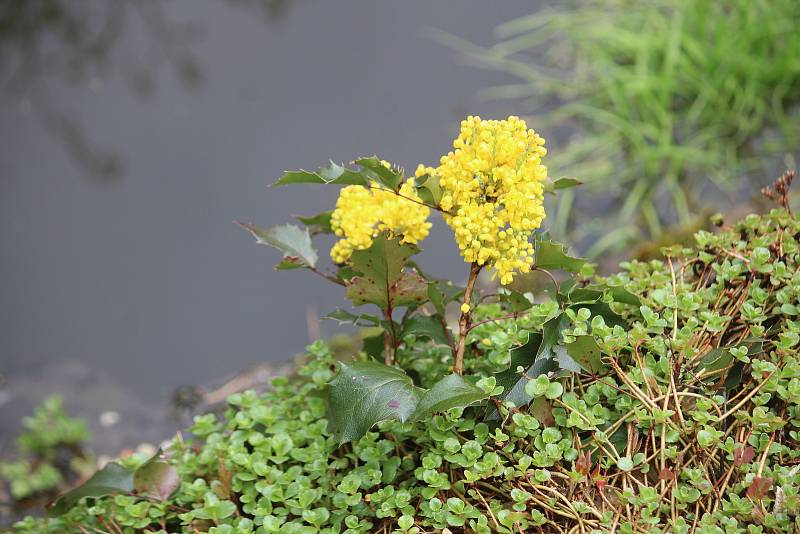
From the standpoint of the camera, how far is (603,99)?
12.5ft

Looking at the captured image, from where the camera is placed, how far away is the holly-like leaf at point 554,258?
51.2 inches

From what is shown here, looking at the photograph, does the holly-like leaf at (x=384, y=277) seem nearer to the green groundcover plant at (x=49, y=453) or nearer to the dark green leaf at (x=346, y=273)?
the dark green leaf at (x=346, y=273)

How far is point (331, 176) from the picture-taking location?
52.4 inches

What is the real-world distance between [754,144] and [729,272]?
2.32 metres

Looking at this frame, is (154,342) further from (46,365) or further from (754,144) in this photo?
(754,144)

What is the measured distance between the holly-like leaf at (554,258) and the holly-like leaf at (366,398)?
1.13ft

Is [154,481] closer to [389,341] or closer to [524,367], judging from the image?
[389,341]

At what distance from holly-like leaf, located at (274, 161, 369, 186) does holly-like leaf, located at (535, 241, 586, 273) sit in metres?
0.35

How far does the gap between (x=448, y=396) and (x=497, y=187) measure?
15.3 inches

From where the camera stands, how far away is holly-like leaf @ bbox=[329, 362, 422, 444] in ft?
4.00

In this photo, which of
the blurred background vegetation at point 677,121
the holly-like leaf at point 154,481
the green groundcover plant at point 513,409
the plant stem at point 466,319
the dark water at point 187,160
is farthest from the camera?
the dark water at point 187,160

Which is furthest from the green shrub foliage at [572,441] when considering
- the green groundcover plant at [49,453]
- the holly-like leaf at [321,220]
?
the green groundcover plant at [49,453]

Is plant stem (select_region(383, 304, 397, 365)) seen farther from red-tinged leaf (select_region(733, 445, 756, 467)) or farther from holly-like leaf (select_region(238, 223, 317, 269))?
red-tinged leaf (select_region(733, 445, 756, 467))

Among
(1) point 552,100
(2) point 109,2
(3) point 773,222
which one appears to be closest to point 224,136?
(2) point 109,2
